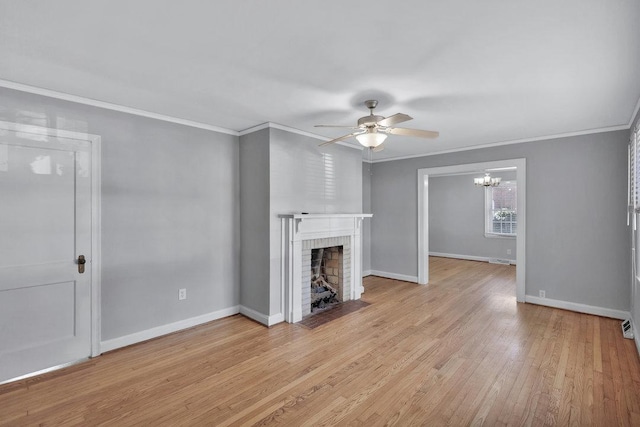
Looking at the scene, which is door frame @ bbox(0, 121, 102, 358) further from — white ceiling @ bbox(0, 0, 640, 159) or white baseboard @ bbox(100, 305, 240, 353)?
white ceiling @ bbox(0, 0, 640, 159)

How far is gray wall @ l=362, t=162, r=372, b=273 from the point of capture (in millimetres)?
6332

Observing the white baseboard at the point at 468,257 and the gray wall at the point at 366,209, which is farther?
the white baseboard at the point at 468,257

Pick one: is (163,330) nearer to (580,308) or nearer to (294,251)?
(294,251)

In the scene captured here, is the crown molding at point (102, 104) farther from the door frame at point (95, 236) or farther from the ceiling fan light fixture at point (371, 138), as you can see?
the ceiling fan light fixture at point (371, 138)

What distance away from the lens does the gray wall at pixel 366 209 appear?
20.8 feet

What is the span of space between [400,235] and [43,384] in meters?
5.23

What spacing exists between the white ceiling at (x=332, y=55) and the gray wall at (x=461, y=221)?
201 inches

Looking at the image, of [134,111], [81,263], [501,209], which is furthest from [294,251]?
[501,209]

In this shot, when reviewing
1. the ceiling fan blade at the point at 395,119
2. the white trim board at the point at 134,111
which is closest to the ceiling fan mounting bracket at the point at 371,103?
the ceiling fan blade at the point at 395,119

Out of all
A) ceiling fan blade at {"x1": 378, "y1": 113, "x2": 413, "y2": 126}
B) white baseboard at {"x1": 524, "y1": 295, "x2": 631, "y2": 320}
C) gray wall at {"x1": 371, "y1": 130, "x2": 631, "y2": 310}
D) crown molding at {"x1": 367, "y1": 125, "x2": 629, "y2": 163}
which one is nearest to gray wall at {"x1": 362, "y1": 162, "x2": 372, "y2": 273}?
crown molding at {"x1": 367, "y1": 125, "x2": 629, "y2": 163}

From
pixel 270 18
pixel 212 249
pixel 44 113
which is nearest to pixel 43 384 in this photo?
pixel 212 249

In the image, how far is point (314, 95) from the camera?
2.86m

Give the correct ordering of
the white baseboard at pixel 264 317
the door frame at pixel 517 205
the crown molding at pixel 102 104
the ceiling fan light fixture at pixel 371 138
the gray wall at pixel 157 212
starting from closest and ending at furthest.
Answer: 1. the crown molding at pixel 102 104
2. the ceiling fan light fixture at pixel 371 138
3. the gray wall at pixel 157 212
4. the white baseboard at pixel 264 317
5. the door frame at pixel 517 205

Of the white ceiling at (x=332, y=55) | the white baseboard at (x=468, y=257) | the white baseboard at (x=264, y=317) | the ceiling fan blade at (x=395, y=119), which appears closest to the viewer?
the white ceiling at (x=332, y=55)
